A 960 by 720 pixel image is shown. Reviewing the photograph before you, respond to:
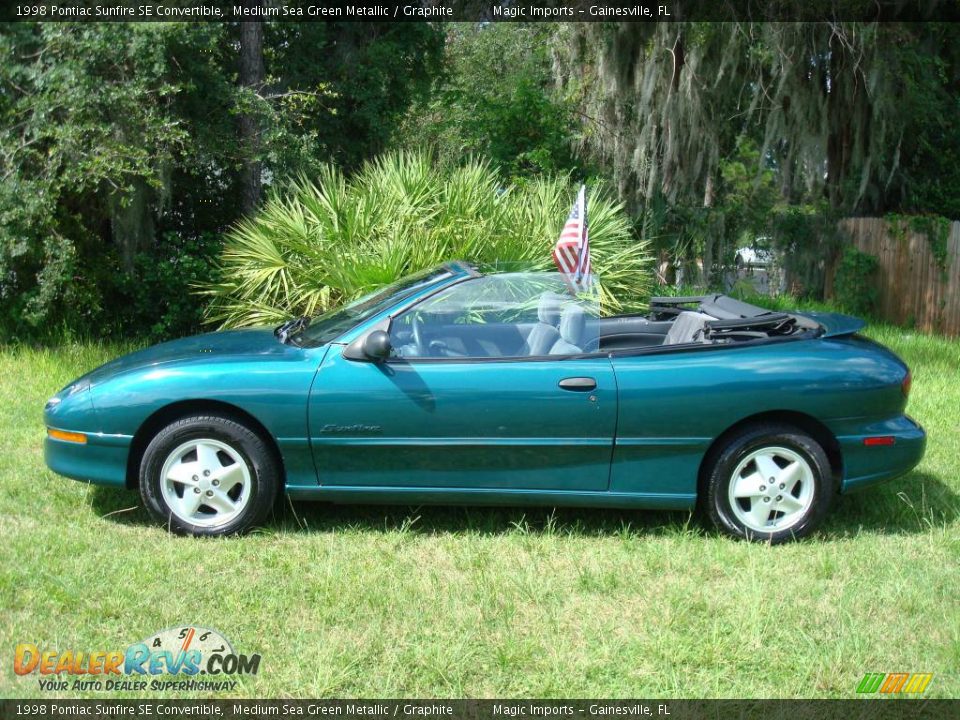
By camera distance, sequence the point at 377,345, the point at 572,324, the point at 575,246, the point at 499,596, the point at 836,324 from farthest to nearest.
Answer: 1. the point at 575,246
2. the point at 836,324
3. the point at 572,324
4. the point at 377,345
5. the point at 499,596

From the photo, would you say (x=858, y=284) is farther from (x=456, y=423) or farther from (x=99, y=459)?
(x=99, y=459)

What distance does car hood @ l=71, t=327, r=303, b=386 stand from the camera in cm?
512

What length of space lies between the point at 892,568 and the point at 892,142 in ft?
42.9

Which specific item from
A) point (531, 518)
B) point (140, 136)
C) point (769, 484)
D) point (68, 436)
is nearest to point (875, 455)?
point (769, 484)

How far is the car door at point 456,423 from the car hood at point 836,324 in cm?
137

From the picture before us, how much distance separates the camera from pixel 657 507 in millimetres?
5152

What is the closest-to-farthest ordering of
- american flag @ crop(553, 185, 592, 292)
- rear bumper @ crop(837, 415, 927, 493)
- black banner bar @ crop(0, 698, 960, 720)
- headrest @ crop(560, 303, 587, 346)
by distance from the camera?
black banner bar @ crop(0, 698, 960, 720)
rear bumper @ crop(837, 415, 927, 493)
headrest @ crop(560, 303, 587, 346)
american flag @ crop(553, 185, 592, 292)

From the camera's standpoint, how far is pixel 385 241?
A: 9.66 metres

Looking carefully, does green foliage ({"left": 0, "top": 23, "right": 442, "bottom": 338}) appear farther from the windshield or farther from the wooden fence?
the wooden fence

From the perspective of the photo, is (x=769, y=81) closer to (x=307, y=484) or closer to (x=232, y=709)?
(x=307, y=484)

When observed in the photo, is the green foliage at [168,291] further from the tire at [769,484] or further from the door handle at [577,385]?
the tire at [769,484]

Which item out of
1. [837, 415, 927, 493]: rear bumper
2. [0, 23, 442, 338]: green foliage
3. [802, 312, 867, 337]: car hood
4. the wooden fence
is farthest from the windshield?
the wooden fence

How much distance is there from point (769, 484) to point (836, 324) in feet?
3.81

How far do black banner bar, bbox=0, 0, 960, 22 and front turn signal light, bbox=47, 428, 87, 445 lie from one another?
6529 millimetres
